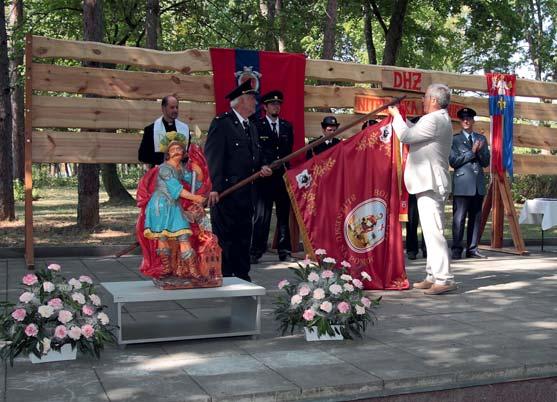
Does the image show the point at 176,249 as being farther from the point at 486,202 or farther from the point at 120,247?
the point at 486,202

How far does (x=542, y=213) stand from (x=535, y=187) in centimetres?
1694

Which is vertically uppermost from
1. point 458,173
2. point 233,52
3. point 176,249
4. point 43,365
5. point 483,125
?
point 233,52

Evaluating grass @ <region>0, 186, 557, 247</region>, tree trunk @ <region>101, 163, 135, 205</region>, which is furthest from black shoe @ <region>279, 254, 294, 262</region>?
tree trunk @ <region>101, 163, 135, 205</region>

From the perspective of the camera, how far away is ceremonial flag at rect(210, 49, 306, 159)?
10.6 metres

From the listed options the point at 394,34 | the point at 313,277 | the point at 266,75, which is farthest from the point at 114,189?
the point at 313,277

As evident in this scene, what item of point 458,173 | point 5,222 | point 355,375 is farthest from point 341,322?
point 5,222

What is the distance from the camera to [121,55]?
400 inches

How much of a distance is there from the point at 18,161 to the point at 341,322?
2786cm

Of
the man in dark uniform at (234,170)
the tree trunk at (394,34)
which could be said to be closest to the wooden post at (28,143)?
the man in dark uniform at (234,170)

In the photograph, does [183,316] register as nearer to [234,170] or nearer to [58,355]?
[234,170]

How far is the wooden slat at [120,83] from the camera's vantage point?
981 cm

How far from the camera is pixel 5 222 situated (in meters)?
15.2

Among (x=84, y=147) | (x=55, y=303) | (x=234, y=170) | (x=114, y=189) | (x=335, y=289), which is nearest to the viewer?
(x=55, y=303)

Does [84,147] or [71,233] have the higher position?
[84,147]
